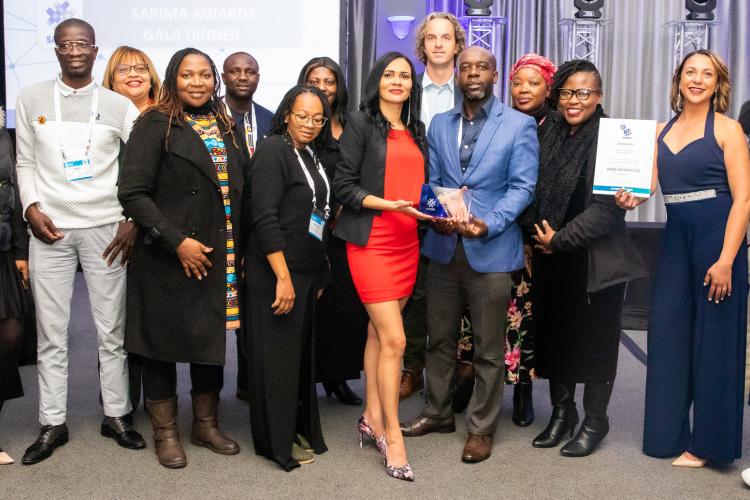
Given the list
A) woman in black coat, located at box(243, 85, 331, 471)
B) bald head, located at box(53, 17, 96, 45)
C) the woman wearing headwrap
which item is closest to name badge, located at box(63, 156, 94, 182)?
bald head, located at box(53, 17, 96, 45)

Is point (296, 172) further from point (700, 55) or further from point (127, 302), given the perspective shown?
point (700, 55)

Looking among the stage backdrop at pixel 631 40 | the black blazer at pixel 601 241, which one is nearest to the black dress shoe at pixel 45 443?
the black blazer at pixel 601 241

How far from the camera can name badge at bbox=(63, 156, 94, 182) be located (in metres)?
3.30

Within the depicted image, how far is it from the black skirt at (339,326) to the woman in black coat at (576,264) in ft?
2.73

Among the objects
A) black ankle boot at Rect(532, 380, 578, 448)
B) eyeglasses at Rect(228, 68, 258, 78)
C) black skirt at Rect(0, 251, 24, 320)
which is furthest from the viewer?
eyeglasses at Rect(228, 68, 258, 78)

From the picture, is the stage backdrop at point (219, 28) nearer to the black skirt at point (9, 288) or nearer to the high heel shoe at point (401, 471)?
the black skirt at point (9, 288)

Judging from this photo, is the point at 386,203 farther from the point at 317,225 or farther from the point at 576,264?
the point at 576,264

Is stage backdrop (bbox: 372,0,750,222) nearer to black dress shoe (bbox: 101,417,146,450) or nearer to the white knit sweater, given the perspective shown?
the white knit sweater

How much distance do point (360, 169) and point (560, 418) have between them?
1.40 metres

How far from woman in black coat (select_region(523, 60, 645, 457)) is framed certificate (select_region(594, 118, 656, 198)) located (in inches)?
4.9

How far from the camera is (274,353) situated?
3.28m

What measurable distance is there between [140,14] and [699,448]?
5.05 meters

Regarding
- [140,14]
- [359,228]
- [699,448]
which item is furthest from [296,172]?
[140,14]

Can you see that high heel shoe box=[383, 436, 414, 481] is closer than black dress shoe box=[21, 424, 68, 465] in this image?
Yes
